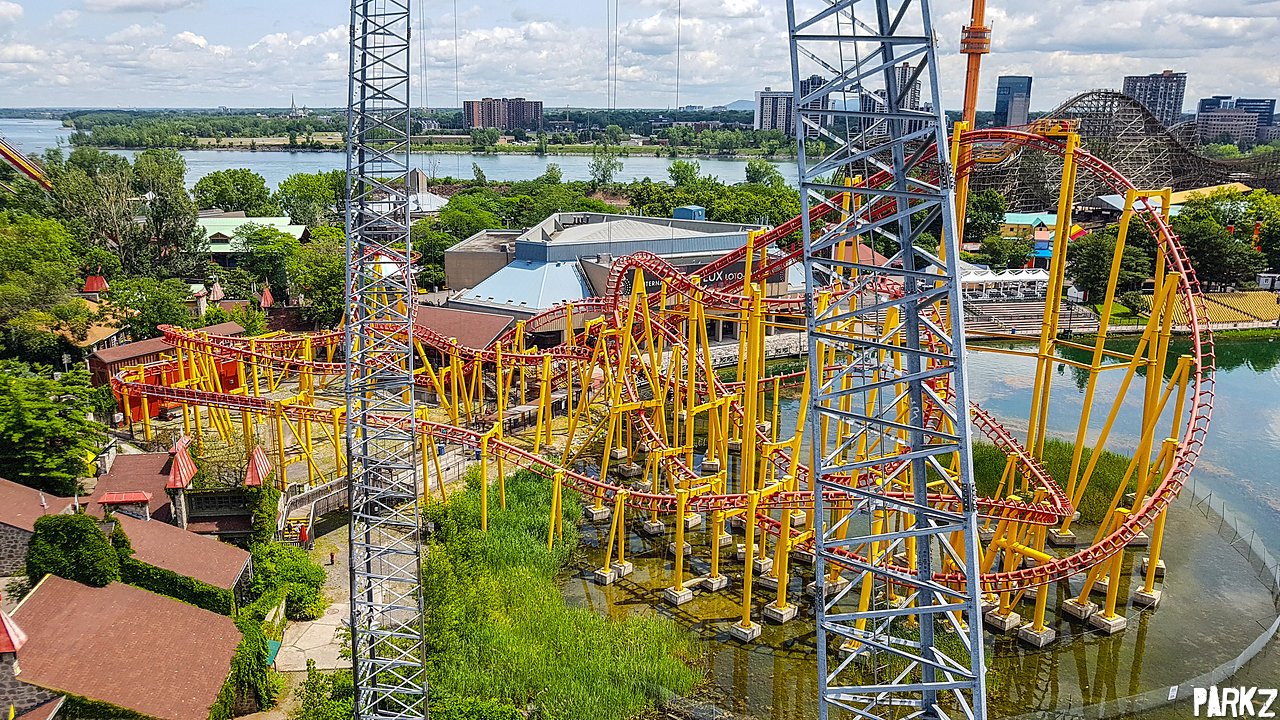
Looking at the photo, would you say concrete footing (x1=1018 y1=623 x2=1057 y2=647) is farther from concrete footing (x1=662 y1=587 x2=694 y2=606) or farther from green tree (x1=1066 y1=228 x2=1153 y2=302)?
green tree (x1=1066 y1=228 x2=1153 y2=302)

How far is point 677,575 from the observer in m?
23.2

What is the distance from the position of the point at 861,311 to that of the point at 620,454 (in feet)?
76.5

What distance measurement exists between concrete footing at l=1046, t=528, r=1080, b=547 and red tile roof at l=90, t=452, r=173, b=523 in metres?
24.6

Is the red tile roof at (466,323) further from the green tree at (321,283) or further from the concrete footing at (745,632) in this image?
the concrete footing at (745,632)

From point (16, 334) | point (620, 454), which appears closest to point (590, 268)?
point (620, 454)

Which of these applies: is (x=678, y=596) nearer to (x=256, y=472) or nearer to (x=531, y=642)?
(x=531, y=642)

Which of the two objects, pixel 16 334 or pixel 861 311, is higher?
pixel 861 311

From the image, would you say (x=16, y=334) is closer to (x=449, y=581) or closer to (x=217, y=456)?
(x=217, y=456)

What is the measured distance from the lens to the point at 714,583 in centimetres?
2370

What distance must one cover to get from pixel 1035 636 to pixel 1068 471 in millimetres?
11305

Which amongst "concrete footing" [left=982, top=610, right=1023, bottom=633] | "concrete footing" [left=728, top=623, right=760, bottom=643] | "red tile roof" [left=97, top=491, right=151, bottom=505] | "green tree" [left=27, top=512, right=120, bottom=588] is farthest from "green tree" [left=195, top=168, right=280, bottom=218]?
"concrete footing" [left=982, top=610, right=1023, bottom=633]

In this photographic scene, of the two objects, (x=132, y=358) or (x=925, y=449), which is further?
(x=132, y=358)

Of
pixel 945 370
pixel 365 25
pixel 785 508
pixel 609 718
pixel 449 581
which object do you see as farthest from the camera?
pixel 785 508

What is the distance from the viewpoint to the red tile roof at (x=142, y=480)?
24703 millimetres
